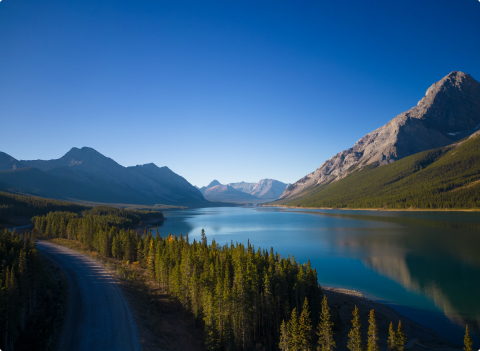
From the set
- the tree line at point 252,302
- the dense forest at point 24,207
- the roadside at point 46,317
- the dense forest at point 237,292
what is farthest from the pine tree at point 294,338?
the dense forest at point 24,207

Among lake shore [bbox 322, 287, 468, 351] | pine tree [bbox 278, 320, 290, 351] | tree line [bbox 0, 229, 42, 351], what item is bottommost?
lake shore [bbox 322, 287, 468, 351]

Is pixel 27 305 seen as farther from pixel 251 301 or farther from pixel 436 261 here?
pixel 436 261

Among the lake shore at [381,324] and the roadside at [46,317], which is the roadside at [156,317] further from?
the lake shore at [381,324]

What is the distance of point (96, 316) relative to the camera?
26.9m

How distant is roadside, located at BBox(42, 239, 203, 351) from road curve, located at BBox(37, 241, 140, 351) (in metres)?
1.01

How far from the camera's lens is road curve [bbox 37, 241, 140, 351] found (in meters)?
22.0

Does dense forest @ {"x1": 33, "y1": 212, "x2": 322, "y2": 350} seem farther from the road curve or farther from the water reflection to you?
the water reflection

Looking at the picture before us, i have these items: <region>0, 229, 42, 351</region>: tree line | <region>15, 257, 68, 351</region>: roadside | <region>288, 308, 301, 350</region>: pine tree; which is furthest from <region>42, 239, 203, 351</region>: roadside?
<region>0, 229, 42, 351</region>: tree line

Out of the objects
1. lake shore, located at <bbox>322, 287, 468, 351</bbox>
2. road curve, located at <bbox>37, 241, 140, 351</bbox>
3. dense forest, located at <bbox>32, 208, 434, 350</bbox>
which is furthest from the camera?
lake shore, located at <bbox>322, 287, 468, 351</bbox>

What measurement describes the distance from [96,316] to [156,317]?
632cm

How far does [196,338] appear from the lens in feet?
92.5

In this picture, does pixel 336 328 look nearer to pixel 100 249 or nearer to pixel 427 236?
pixel 100 249

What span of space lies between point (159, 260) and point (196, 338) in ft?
55.2

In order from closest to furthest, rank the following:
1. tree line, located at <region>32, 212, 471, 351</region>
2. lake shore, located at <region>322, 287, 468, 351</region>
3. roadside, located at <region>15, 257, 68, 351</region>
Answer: roadside, located at <region>15, 257, 68, 351</region>
tree line, located at <region>32, 212, 471, 351</region>
lake shore, located at <region>322, 287, 468, 351</region>
